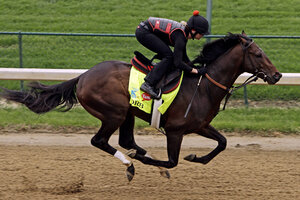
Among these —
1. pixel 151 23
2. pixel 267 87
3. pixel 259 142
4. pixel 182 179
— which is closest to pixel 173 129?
pixel 182 179

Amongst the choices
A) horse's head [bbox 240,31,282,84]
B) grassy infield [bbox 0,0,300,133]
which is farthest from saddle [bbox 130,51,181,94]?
grassy infield [bbox 0,0,300,133]

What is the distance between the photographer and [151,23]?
619 cm

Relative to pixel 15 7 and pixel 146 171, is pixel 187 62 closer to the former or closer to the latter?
pixel 146 171

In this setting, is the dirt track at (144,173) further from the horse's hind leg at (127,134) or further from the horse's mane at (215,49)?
the horse's mane at (215,49)

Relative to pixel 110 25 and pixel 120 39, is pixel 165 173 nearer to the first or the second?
pixel 120 39

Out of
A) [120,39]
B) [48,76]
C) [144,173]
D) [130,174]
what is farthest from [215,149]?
[120,39]

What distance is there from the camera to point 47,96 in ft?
21.6

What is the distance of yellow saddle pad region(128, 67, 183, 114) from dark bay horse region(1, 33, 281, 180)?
0.07 metres

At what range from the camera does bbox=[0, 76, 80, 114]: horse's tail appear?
653 cm

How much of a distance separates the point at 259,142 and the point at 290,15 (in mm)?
7756

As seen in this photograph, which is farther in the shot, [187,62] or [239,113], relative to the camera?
[239,113]

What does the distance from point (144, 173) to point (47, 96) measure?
5.47 feet

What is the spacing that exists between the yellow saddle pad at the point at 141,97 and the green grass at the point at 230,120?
312cm

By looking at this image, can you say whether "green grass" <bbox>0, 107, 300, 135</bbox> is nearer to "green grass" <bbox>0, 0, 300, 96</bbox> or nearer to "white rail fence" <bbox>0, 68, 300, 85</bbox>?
"white rail fence" <bbox>0, 68, 300, 85</bbox>
